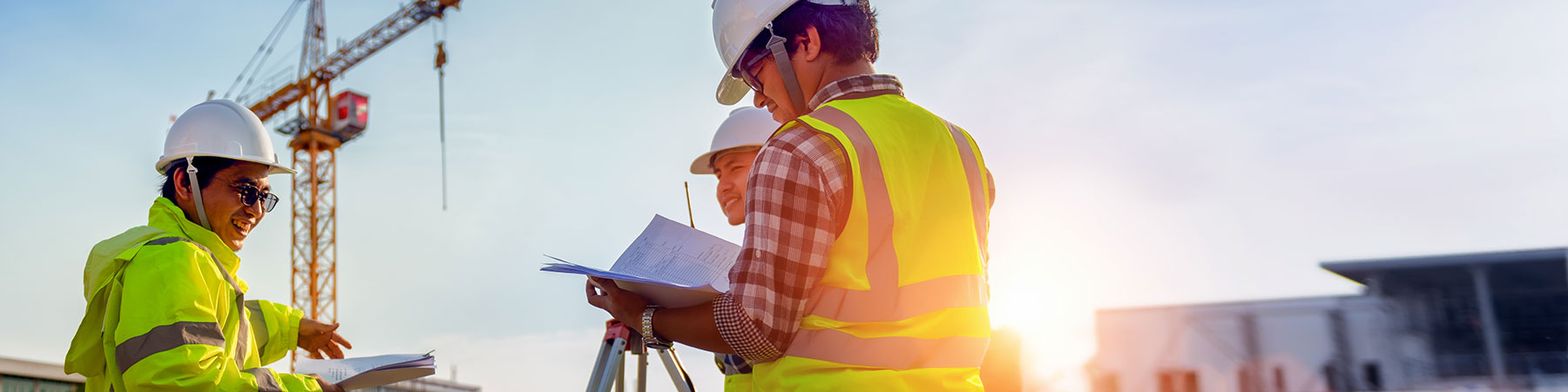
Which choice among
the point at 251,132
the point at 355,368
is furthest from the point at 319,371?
the point at 251,132

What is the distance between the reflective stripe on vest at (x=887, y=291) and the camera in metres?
1.81

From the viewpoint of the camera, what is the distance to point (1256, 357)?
2008 cm

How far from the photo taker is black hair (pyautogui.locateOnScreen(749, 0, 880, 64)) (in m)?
2.16

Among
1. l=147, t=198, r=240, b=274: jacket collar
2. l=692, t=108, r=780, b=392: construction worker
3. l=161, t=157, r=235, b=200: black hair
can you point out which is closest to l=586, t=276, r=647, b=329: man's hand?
l=147, t=198, r=240, b=274: jacket collar

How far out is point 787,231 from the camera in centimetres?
183

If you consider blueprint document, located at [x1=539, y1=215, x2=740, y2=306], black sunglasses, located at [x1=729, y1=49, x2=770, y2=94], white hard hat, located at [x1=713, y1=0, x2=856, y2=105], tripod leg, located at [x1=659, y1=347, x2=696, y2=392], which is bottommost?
tripod leg, located at [x1=659, y1=347, x2=696, y2=392]

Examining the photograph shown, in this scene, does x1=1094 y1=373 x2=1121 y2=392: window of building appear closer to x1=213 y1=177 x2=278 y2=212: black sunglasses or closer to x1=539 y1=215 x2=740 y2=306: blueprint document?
x1=213 y1=177 x2=278 y2=212: black sunglasses

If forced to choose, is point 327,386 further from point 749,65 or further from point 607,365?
point 749,65

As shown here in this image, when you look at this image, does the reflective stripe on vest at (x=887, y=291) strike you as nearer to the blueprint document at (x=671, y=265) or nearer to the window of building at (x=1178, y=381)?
the blueprint document at (x=671, y=265)

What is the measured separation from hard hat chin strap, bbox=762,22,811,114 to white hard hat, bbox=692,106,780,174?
306 centimetres

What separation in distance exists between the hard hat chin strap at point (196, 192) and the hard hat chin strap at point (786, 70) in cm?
269

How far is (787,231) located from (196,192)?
3004mm

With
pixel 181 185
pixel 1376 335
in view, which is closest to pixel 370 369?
pixel 181 185

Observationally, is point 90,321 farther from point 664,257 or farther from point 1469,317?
point 1469,317
